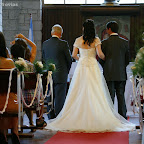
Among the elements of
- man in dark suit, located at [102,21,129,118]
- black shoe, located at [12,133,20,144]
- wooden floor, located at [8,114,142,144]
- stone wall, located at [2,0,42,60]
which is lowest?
wooden floor, located at [8,114,142,144]

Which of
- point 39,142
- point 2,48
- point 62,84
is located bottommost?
point 39,142

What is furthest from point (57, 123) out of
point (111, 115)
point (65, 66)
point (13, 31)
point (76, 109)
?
point (13, 31)

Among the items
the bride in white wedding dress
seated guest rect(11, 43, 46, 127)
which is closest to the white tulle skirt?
the bride in white wedding dress

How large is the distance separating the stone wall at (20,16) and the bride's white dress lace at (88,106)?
4.90m

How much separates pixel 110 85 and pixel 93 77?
0.48 m

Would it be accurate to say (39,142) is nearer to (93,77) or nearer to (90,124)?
(90,124)

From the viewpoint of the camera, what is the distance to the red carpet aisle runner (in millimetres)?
4590

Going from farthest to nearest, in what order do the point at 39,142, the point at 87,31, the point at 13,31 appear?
the point at 13,31, the point at 87,31, the point at 39,142

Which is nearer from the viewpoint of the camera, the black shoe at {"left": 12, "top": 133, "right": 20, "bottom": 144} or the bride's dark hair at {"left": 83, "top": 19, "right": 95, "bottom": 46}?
the black shoe at {"left": 12, "top": 133, "right": 20, "bottom": 144}

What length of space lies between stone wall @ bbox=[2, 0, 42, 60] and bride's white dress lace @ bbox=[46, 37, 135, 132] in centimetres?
490

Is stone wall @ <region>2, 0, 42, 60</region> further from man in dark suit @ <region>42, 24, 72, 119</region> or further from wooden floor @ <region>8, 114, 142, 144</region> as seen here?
wooden floor @ <region>8, 114, 142, 144</region>

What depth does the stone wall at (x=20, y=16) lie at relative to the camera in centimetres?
1076

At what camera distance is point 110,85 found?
6.31 m

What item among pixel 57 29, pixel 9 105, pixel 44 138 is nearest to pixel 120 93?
pixel 57 29
